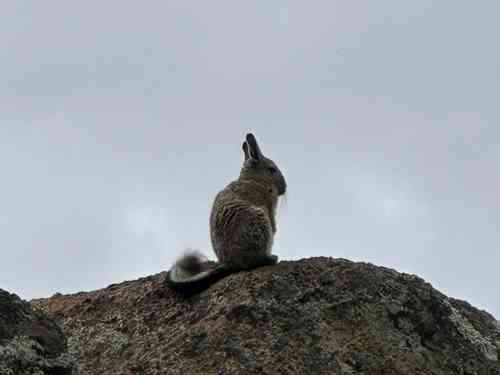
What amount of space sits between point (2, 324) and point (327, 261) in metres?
3.05

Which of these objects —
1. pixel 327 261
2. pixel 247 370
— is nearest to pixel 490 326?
pixel 327 261

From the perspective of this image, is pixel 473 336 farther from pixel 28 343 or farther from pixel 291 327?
pixel 28 343

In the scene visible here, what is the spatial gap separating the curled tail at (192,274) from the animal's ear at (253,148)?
153 inches

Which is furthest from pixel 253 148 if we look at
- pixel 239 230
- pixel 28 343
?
pixel 28 343

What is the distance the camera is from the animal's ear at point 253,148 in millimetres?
11992

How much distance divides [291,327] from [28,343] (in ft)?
6.56

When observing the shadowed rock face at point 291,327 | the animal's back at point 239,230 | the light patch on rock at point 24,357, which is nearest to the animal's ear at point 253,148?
the animal's back at point 239,230

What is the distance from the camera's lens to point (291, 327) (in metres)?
5.18

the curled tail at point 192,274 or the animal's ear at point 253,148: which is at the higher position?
the animal's ear at point 253,148

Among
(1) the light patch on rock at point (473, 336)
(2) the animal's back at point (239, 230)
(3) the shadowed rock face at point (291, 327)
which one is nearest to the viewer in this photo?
(3) the shadowed rock face at point (291, 327)

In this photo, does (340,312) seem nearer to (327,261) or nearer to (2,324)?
(327,261)

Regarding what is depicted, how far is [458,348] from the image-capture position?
5.55 metres

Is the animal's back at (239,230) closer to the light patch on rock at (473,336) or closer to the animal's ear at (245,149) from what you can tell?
the animal's ear at (245,149)

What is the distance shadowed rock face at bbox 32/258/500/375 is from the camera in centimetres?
493
